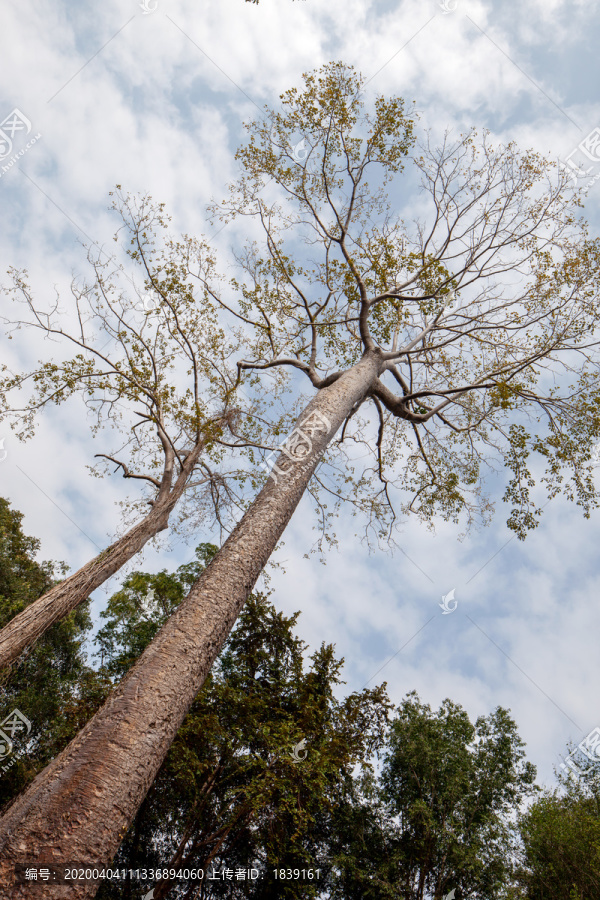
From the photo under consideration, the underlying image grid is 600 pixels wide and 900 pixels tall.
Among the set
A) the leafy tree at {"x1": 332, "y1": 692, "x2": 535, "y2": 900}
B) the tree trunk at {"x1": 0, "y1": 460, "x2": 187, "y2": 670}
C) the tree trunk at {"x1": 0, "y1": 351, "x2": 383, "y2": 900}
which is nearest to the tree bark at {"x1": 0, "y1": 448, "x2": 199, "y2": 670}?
the tree trunk at {"x1": 0, "y1": 460, "x2": 187, "y2": 670}

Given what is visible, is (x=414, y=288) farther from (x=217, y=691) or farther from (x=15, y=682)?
(x=15, y=682)

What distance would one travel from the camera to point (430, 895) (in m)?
12.6

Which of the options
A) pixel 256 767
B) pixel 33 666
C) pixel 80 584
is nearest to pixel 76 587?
pixel 80 584

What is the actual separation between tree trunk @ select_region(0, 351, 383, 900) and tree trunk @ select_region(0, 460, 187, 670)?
3.89m

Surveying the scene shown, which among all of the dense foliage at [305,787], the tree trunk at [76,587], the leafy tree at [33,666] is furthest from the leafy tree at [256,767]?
the leafy tree at [33,666]

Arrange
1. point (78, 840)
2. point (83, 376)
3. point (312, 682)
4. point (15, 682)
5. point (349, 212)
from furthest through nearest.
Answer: point (15, 682) → point (312, 682) → point (83, 376) → point (349, 212) → point (78, 840)

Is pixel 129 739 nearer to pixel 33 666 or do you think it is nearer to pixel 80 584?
pixel 80 584

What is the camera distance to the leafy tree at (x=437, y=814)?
12.5m

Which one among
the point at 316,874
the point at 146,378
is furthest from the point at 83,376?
the point at 316,874

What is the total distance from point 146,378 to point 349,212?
5.76m

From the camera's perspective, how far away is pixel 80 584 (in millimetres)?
8203

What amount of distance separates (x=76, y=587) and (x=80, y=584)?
9 centimetres
